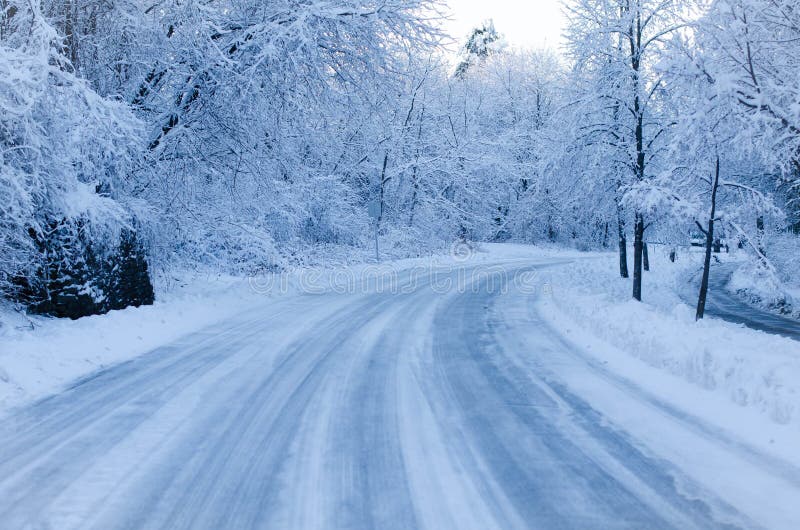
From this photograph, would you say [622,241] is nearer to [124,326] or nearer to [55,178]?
[124,326]

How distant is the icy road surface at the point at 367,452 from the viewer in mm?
3619

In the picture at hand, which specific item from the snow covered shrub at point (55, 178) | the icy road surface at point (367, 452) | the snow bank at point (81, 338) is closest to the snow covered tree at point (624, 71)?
the icy road surface at point (367, 452)

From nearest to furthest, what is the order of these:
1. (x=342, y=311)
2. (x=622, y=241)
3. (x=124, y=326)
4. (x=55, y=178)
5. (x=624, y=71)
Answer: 1. (x=55, y=178)
2. (x=124, y=326)
3. (x=342, y=311)
4. (x=624, y=71)
5. (x=622, y=241)

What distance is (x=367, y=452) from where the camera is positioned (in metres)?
4.63

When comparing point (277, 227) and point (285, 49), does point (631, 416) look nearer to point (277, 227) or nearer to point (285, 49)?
point (285, 49)

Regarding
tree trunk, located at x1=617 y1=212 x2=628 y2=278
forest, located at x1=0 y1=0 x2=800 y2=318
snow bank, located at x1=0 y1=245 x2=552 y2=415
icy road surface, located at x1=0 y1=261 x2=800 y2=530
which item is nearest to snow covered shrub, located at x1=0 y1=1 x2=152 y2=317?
forest, located at x1=0 y1=0 x2=800 y2=318

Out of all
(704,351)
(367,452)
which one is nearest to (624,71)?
(704,351)

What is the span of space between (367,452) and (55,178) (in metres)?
7.27

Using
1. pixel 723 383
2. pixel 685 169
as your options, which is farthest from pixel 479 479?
pixel 685 169

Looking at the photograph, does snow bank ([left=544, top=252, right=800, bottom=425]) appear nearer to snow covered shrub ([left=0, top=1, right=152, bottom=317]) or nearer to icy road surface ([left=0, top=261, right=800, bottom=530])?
icy road surface ([left=0, top=261, right=800, bottom=530])

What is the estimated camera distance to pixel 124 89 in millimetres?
12773

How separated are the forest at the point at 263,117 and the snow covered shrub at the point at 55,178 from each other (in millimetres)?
36

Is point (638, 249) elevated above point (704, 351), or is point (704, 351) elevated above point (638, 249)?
point (638, 249)

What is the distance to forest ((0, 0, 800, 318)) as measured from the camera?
923 centimetres
